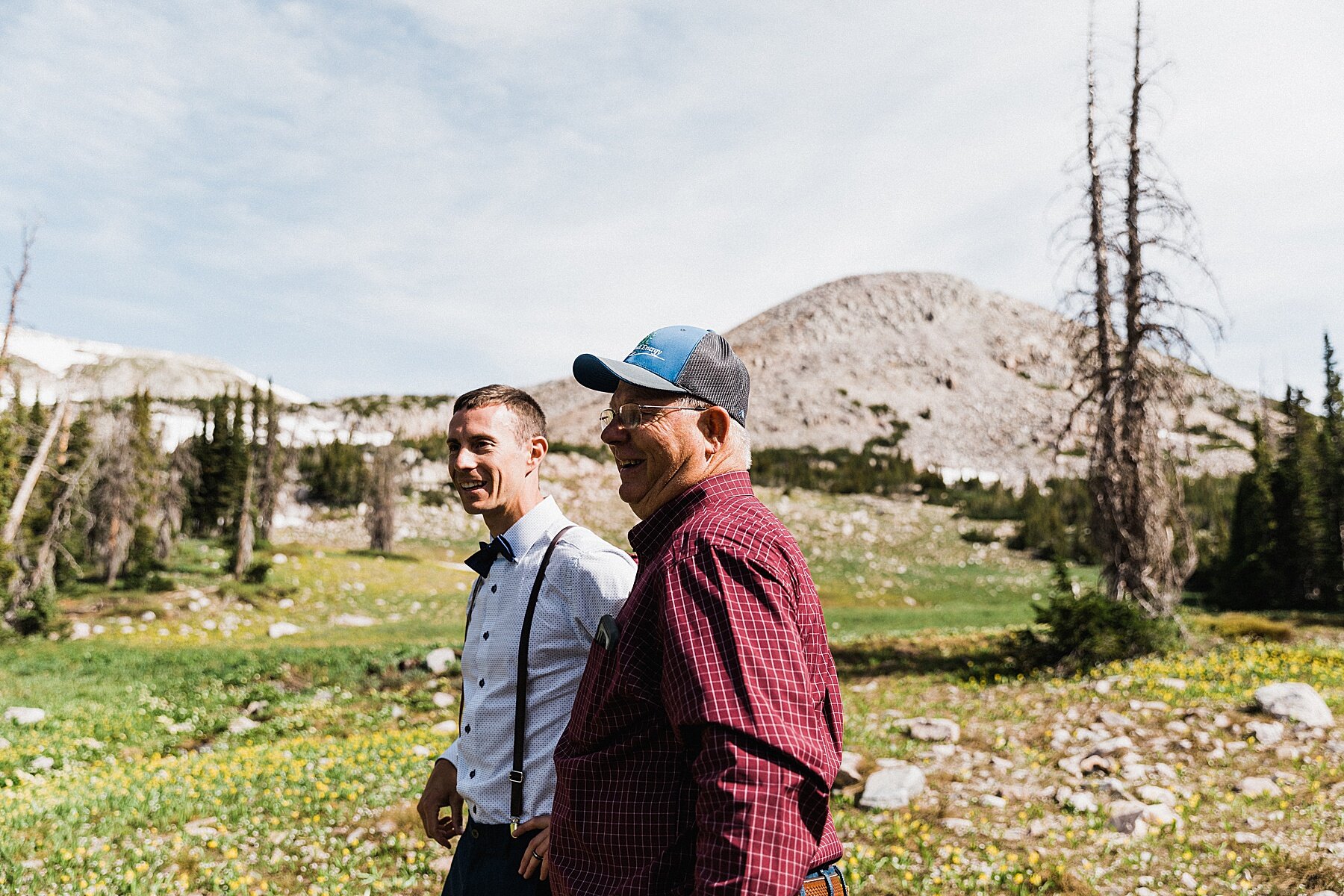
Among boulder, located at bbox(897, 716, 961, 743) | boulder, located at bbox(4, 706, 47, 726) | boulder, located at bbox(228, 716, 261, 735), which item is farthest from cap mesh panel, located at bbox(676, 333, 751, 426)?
boulder, located at bbox(4, 706, 47, 726)

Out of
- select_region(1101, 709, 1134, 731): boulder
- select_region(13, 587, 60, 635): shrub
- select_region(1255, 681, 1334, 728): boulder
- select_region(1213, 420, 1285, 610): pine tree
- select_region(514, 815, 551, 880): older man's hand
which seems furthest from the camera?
select_region(1213, 420, 1285, 610): pine tree

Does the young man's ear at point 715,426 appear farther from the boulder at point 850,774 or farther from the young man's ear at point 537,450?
the boulder at point 850,774

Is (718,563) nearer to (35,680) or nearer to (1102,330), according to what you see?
(1102,330)

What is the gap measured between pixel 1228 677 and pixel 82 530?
5109cm

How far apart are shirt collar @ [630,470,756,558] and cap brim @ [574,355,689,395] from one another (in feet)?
0.85

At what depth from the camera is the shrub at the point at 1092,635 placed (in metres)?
14.2

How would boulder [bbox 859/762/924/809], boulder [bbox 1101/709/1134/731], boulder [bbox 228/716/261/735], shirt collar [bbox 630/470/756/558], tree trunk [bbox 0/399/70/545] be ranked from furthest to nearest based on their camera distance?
tree trunk [bbox 0/399/70/545] < boulder [bbox 228/716/261/735] < boulder [bbox 1101/709/1134/731] < boulder [bbox 859/762/924/809] < shirt collar [bbox 630/470/756/558]

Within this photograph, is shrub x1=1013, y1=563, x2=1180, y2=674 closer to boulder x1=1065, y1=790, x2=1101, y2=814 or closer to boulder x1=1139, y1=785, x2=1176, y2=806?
boulder x1=1139, y1=785, x2=1176, y2=806

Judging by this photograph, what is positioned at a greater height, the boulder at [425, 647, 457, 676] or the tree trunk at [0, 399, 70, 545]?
the tree trunk at [0, 399, 70, 545]

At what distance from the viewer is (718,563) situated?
1906 millimetres

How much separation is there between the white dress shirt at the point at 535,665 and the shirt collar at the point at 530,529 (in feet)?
0.28

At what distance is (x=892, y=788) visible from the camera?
25.3 feet

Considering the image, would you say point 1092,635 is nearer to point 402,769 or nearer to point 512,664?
point 402,769

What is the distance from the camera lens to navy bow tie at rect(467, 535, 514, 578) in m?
3.27
